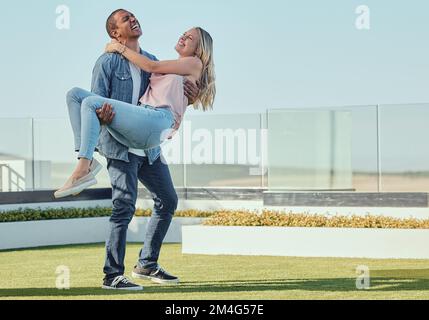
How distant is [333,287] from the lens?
26.2 feet

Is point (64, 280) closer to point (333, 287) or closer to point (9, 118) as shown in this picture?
point (333, 287)

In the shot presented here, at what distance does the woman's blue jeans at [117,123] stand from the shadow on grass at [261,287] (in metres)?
1.19

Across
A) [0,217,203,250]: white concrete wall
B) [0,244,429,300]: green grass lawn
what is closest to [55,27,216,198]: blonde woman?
[0,244,429,300]: green grass lawn

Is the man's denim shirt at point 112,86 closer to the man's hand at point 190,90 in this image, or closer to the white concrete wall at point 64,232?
the man's hand at point 190,90

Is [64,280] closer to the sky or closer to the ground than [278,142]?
closer to the ground

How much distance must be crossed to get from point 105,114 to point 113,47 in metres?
0.83

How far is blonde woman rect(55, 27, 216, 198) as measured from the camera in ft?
22.7

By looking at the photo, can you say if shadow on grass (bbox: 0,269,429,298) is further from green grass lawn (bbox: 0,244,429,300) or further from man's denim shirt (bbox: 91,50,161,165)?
man's denim shirt (bbox: 91,50,161,165)

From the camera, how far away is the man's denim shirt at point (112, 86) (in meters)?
7.61

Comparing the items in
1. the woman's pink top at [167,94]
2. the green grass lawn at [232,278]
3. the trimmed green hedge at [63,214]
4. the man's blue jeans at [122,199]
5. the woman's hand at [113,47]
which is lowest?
the green grass lawn at [232,278]

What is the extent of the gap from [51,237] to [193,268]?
5.59 metres

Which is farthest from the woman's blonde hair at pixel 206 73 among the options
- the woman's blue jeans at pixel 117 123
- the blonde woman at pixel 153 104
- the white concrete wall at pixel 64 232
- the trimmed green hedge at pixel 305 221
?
the white concrete wall at pixel 64 232

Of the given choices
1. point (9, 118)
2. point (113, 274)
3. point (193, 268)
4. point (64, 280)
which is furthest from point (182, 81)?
point (9, 118)

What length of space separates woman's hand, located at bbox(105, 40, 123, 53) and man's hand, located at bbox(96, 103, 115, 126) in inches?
28.2
